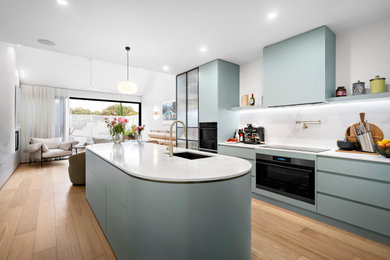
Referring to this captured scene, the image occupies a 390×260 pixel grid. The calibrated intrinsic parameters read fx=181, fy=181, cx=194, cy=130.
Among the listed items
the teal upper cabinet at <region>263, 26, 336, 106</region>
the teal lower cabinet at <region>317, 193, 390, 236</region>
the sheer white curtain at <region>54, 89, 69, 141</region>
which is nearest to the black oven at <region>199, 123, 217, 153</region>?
the teal upper cabinet at <region>263, 26, 336, 106</region>

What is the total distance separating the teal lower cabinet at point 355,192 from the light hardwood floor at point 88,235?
201 mm

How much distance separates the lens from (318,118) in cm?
279

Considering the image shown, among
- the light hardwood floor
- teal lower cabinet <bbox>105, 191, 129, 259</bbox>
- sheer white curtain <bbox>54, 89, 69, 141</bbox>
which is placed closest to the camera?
teal lower cabinet <bbox>105, 191, 129, 259</bbox>

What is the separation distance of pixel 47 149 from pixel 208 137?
4824mm

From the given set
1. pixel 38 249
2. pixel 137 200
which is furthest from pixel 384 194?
pixel 38 249

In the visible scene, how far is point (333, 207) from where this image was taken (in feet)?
7.01

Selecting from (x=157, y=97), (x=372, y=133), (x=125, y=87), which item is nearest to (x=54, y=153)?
(x=125, y=87)

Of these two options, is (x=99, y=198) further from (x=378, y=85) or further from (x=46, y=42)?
(x=378, y=85)

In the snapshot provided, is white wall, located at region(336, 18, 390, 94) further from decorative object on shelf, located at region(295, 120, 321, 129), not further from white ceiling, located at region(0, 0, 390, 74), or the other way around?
decorative object on shelf, located at region(295, 120, 321, 129)

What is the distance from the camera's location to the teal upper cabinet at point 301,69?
2.43 m

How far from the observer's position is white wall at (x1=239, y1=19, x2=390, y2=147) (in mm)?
2283

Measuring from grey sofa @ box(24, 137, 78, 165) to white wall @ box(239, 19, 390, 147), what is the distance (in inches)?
235

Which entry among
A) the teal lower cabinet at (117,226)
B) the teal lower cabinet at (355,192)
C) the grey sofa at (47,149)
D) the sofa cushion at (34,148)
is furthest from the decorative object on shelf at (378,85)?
the sofa cushion at (34,148)

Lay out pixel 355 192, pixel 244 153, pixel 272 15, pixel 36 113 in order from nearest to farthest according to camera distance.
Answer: pixel 355 192 → pixel 272 15 → pixel 244 153 → pixel 36 113
